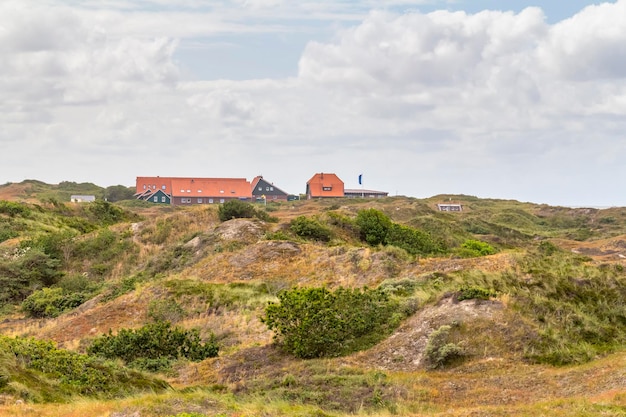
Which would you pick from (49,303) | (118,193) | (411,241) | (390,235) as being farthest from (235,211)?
(118,193)

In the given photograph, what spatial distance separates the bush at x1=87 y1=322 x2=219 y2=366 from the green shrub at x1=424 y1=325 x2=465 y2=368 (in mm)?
6007

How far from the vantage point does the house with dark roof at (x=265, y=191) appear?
10075 cm

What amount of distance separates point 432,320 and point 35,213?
45.6m

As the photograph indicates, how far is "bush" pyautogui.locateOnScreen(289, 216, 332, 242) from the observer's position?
3419 centimetres

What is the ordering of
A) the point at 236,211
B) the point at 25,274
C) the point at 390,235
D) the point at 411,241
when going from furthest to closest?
1. the point at 236,211
2. the point at 390,235
3. the point at 411,241
4. the point at 25,274

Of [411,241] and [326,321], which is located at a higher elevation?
[411,241]

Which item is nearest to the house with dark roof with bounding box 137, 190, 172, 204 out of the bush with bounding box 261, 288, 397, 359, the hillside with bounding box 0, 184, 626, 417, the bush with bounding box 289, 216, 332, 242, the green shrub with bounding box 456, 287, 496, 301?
the hillside with bounding box 0, 184, 626, 417

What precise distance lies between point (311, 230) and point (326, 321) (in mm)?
18048

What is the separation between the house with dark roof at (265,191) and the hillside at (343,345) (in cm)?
6188

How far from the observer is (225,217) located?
42.8 metres

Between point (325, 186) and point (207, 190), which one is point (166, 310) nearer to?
point (207, 190)

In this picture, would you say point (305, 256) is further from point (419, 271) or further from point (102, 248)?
point (102, 248)

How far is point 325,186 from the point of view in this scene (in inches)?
4006

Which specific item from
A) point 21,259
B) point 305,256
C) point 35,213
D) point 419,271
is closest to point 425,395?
point 419,271
